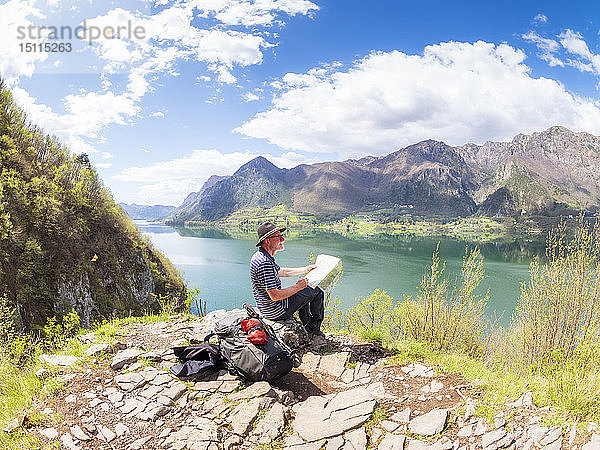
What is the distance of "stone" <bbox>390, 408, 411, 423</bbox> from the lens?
15.9 feet

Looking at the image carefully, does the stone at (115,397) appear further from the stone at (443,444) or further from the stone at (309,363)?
the stone at (443,444)

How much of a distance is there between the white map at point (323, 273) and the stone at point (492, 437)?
3887 millimetres

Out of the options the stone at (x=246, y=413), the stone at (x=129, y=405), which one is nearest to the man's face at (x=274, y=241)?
the stone at (x=246, y=413)

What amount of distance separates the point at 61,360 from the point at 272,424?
4125mm

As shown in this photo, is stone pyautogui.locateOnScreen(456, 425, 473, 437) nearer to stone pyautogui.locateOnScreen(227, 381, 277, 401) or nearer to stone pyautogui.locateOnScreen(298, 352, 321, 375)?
stone pyautogui.locateOnScreen(227, 381, 277, 401)

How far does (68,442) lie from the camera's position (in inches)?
168

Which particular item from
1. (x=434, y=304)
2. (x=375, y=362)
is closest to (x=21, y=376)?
(x=375, y=362)

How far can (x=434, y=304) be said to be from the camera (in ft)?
31.5

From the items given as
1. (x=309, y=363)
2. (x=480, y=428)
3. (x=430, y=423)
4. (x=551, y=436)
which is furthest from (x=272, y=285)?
(x=551, y=436)

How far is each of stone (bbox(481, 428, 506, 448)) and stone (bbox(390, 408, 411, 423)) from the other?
0.98 m

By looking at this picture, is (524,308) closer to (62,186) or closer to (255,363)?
(255,363)

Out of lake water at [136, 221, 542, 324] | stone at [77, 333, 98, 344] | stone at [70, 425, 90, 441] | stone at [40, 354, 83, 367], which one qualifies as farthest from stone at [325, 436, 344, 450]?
lake water at [136, 221, 542, 324]

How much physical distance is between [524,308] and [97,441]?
35.5ft

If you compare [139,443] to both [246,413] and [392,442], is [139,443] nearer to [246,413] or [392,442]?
[246,413]
